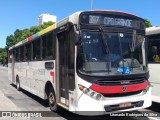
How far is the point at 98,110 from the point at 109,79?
84 cm

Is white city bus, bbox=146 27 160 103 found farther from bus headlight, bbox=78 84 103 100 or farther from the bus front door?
bus headlight, bbox=78 84 103 100

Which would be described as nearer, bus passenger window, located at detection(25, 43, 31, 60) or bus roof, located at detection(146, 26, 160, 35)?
bus roof, located at detection(146, 26, 160, 35)

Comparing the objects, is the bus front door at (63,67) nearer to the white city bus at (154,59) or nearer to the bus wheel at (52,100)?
the bus wheel at (52,100)

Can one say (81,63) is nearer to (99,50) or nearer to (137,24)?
(99,50)

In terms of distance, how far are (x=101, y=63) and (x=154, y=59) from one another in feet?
11.7

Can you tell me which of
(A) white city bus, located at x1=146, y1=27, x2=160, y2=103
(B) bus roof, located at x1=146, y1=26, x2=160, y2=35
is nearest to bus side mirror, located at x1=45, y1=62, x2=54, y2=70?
(A) white city bus, located at x1=146, y1=27, x2=160, y2=103

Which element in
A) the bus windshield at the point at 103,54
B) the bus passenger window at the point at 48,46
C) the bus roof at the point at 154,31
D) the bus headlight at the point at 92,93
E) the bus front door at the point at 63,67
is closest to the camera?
the bus headlight at the point at 92,93

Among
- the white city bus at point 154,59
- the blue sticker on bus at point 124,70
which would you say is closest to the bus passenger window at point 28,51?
the white city bus at point 154,59

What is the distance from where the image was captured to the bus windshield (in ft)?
A: 24.0

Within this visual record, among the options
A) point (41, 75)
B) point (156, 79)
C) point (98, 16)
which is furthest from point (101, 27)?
point (41, 75)

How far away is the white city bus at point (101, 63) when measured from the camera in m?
7.23

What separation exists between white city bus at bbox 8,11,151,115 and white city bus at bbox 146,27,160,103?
1.82m

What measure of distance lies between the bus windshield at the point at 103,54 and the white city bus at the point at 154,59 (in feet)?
8.17

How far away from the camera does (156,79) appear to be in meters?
10.1
